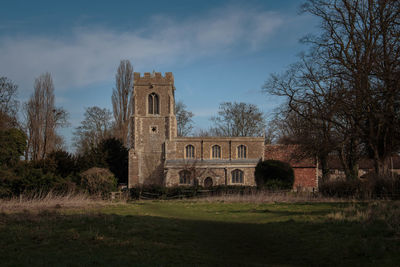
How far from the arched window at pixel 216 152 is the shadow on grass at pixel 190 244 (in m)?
27.3

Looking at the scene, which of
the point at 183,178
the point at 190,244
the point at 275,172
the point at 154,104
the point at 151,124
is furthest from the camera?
the point at 154,104

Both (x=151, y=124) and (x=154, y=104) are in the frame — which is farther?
(x=154, y=104)

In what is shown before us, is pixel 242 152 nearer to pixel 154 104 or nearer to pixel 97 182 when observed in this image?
pixel 154 104

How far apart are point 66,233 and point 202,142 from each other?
2935cm

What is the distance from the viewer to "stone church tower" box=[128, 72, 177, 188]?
37.8 m

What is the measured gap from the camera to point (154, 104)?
129 ft

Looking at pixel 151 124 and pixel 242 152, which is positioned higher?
pixel 151 124

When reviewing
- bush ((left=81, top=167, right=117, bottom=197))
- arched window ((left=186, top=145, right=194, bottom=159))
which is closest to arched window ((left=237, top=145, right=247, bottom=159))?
arched window ((left=186, top=145, right=194, bottom=159))

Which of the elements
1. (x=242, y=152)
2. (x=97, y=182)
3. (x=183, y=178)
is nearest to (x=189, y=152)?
(x=183, y=178)

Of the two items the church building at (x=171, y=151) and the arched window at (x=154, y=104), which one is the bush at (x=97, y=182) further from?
the arched window at (x=154, y=104)

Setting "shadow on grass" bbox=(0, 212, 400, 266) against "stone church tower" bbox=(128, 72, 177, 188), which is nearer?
"shadow on grass" bbox=(0, 212, 400, 266)

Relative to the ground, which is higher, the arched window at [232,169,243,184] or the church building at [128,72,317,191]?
the church building at [128,72,317,191]

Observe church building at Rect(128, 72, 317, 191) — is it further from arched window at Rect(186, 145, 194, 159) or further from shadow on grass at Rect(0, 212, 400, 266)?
shadow on grass at Rect(0, 212, 400, 266)

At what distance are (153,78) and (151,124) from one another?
189 inches
